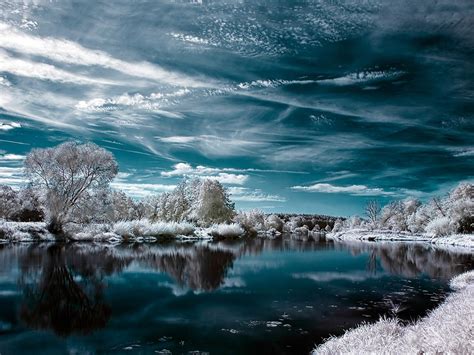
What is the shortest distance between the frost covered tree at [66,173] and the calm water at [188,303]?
17663 millimetres

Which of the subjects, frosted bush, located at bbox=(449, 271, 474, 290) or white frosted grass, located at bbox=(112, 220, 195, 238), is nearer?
frosted bush, located at bbox=(449, 271, 474, 290)

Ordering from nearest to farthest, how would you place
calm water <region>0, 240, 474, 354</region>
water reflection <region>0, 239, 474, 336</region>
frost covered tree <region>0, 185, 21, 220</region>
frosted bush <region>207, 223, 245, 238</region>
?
1. calm water <region>0, 240, 474, 354</region>
2. water reflection <region>0, 239, 474, 336</region>
3. frosted bush <region>207, 223, 245, 238</region>
4. frost covered tree <region>0, 185, 21, 220</region>

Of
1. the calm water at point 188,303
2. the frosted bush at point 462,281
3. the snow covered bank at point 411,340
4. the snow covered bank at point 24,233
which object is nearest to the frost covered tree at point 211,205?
the snow covered bank at point 24,233

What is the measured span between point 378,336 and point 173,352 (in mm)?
4647

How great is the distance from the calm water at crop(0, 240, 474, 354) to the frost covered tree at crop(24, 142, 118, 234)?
17663mm

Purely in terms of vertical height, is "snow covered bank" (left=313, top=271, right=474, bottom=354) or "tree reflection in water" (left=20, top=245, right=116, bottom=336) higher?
"snow covered bank" (left=313, top=271, right=474, bottom=354)

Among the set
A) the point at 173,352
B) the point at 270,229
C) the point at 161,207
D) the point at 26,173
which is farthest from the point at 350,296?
the point at 270,229

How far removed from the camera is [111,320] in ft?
36.8

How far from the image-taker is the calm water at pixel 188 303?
9.37m

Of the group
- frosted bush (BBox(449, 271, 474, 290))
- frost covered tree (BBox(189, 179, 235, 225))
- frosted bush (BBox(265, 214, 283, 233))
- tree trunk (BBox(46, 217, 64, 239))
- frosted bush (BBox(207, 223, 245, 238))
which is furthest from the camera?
frosted bush (BBox(265, 214, 283, 233))

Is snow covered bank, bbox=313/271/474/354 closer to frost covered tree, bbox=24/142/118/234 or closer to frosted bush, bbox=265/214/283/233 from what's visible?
frost covered tree, bbox=24/142/118/234

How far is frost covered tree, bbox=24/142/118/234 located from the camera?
40.3m

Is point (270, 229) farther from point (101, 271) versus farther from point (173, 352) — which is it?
point (173, 352)

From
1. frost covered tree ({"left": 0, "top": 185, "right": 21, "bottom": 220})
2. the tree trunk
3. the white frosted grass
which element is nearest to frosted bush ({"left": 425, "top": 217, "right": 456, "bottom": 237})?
the white frosted grass
